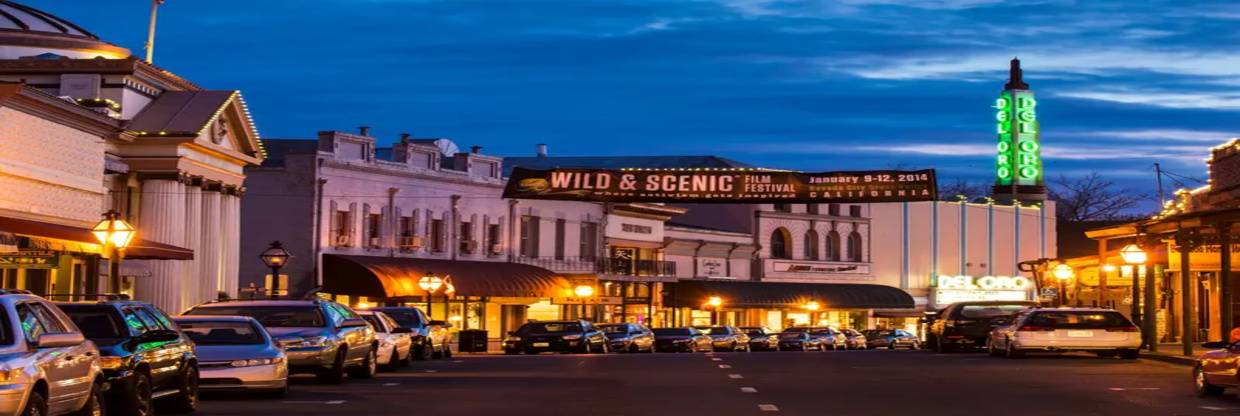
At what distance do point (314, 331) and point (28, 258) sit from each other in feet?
37.5

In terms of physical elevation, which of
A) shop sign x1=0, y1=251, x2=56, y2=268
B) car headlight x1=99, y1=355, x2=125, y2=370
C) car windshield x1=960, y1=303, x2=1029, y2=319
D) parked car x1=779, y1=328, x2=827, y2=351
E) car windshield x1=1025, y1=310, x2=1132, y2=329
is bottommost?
car headlight x1=99, y1=355, x2=125, y2=370

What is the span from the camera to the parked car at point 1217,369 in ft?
74.8

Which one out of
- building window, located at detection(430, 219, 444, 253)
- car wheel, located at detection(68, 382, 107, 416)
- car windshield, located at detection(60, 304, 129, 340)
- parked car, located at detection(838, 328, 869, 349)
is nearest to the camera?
car wheel, located at detection(68, 382, 107, 416)

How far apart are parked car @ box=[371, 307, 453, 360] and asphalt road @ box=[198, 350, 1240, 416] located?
4971 mm

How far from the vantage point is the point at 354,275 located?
64.7 metres

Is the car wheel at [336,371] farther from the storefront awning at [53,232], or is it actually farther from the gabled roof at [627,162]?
the gabled roof at [627,162]

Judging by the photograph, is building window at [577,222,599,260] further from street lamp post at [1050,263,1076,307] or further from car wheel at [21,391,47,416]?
car wheel at [21,391,47,416]

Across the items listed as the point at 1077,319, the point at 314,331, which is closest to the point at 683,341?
the point at 1077,319

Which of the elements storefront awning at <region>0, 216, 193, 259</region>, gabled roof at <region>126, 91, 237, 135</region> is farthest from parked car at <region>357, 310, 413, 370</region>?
gabled roof at <region>126, 91, 237, 135</region>

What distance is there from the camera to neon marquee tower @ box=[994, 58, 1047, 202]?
97.9m

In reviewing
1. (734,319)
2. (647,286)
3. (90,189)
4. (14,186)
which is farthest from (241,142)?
(734,319)

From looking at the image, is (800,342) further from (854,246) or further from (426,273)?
(854,246)

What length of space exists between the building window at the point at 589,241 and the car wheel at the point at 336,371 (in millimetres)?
53601

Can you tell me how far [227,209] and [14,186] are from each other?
1601cm
